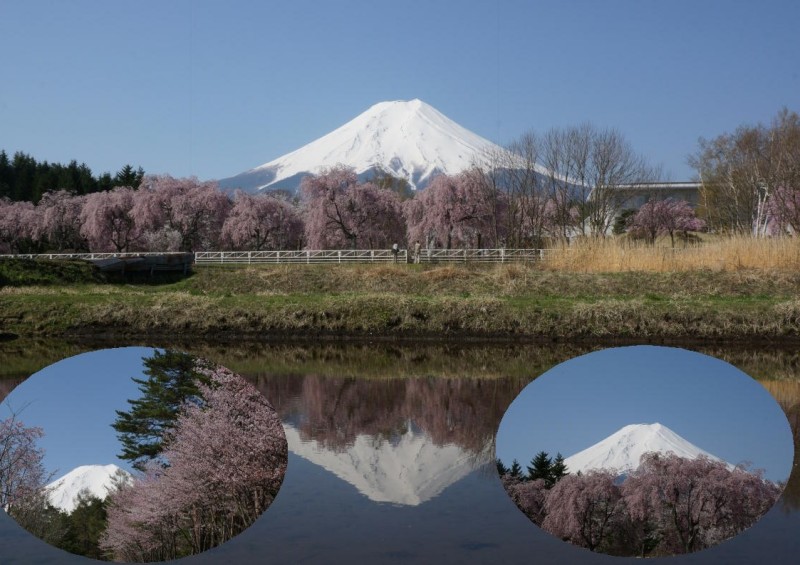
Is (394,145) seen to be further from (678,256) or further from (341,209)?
(678,256)

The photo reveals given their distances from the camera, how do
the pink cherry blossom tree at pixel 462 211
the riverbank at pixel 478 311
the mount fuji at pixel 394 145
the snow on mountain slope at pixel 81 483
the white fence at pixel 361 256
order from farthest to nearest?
the mount fuji at pixel 394 145, the pink cherry blossom tree at pixel 462 211, the white fence at pixel 361 256, the riverbank at pixel 478 311, the snow on mountain slope at pixel 81 483

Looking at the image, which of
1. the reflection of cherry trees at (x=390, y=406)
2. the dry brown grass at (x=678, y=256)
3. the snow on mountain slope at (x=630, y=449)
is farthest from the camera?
the dry brown grass at (x=678, y=256)

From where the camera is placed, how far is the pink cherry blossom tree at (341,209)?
3597 cm

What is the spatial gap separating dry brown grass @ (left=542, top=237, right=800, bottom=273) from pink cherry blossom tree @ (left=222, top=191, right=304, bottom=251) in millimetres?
19404

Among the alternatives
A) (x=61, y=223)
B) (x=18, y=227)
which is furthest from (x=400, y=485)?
(x=18, y=227)

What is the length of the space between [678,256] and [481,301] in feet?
21.5

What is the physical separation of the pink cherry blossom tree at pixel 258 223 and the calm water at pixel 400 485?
27.2 m

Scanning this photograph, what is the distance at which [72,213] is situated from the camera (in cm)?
4281

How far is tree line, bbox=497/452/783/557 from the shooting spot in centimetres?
409

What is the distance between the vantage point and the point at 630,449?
4.07 m

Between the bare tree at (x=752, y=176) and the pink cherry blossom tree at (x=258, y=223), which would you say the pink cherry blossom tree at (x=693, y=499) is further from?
the pink cherry blossom tree at (x=258, y=223)

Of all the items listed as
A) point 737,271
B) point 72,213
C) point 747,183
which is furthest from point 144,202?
point 737,271

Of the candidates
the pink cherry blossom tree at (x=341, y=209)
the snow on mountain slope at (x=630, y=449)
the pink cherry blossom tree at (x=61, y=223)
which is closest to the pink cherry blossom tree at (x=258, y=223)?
the pink cherry blossom tree at (x=341, y=209)

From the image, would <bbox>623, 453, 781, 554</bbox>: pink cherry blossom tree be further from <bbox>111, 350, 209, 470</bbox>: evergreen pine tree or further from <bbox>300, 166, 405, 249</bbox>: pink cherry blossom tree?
<bbox>300, 166, 405, 249</bbox>: pink cherry blossom tree
